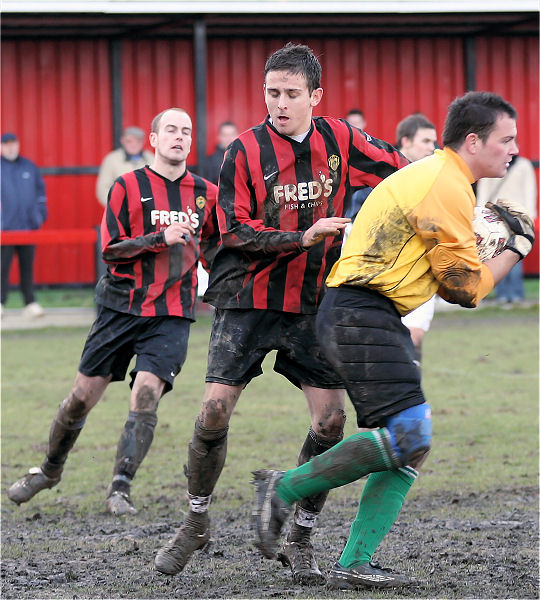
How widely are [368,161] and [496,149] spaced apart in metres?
0.80

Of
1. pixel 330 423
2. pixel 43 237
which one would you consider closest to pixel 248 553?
pixel 330 423

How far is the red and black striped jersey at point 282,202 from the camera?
4.73 meters

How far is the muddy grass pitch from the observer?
4.47 m

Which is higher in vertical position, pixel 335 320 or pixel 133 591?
pixel 335 320

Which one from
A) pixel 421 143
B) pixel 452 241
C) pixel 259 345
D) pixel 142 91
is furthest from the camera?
pixel 142 91

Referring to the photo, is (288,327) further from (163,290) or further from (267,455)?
(267,455)

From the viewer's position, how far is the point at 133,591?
4484 millimetres

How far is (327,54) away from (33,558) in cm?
1358

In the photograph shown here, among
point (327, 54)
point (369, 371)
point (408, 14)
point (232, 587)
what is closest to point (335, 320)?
point (369, 371)

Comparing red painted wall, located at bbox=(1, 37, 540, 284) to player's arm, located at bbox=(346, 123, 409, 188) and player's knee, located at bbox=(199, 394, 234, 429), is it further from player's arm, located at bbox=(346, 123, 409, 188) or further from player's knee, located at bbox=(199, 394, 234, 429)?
player's knee, located at bbox=(199, 394, 234, 429)

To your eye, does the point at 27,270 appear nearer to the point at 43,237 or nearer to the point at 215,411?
the point at 43,237

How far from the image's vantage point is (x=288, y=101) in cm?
475

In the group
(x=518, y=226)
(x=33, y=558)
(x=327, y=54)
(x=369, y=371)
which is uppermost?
(x=327, y=54)

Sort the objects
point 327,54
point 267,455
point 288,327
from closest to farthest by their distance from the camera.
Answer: point 288,327 < point 267,455 < point 327,54
